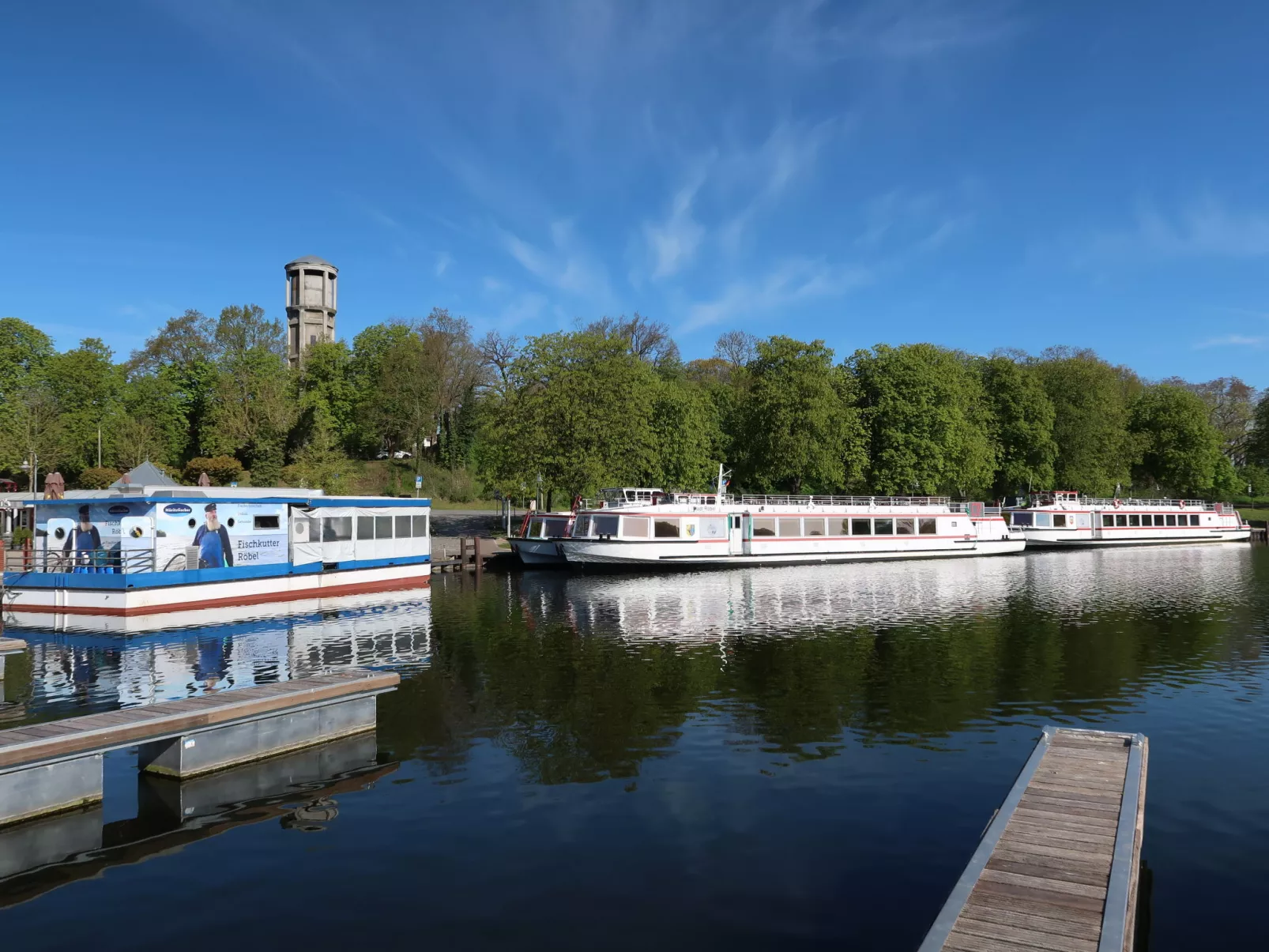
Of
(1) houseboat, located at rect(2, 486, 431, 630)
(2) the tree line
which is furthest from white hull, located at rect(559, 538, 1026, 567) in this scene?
(1) houseboat, located at rect(2, 486, 431, 630)

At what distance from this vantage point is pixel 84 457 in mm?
77938

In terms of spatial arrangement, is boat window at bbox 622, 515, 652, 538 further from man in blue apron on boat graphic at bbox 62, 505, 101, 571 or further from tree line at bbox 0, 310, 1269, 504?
man in blue apron on boat graphic at bbox 62, 505, 101, 571

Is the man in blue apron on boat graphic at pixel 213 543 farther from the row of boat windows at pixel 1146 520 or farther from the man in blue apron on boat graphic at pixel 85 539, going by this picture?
the row of boat windows at pixel 1146 520

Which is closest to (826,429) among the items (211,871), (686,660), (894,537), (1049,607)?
(894,537)

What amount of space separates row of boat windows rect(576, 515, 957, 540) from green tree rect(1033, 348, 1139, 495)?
3130cm

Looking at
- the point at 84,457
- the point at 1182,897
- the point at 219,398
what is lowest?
the point at 1182,897

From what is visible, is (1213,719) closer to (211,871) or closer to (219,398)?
(211,871)

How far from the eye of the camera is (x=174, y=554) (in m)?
30.7

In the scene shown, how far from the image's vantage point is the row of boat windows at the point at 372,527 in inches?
1458

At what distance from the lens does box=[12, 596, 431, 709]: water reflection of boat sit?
66.4ft

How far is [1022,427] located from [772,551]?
3971 centimetres

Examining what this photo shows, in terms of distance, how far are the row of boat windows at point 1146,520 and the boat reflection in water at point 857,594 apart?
16308 millimetres

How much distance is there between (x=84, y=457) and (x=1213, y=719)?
8789cm

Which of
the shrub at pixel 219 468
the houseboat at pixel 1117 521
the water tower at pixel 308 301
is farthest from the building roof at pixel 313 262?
the houseboat at pixel 1117 521
